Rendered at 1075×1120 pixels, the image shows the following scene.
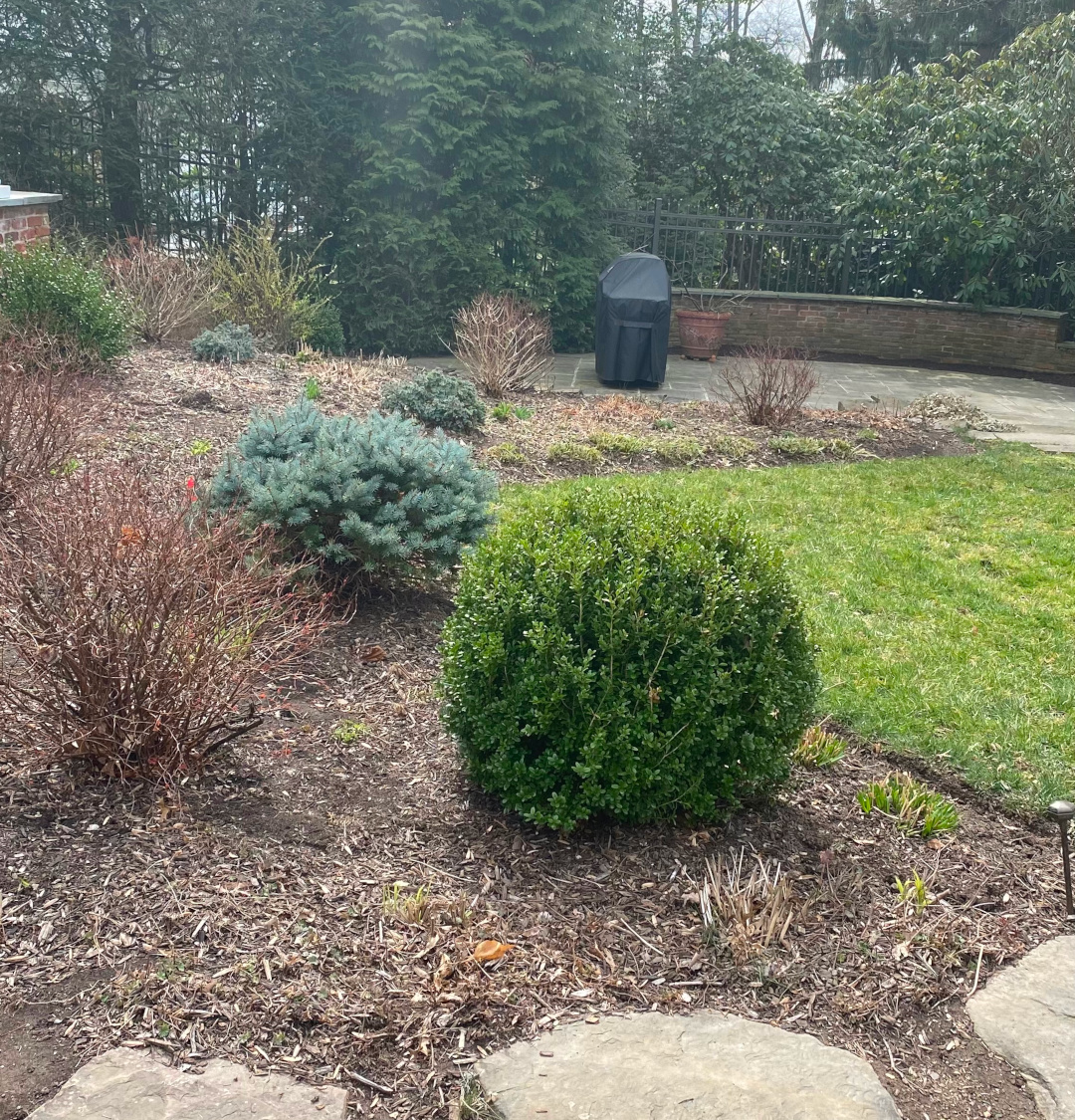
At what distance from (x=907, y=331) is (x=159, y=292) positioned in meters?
9.76

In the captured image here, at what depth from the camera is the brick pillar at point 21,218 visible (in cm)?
891

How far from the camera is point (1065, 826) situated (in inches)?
105

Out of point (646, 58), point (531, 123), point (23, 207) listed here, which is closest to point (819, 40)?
point (646, 58)

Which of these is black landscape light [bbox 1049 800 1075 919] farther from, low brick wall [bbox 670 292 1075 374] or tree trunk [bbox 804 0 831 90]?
tree trunk [bbox 804 0 831 90]

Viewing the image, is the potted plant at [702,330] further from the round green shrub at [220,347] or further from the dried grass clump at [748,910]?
the dried grass clump at [748,910]

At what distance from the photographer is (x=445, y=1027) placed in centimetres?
227

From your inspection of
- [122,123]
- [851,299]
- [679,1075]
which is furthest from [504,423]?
[851,299]

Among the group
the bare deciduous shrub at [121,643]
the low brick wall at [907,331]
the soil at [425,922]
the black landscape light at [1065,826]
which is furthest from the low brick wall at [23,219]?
the black landscape light at [1065,826]

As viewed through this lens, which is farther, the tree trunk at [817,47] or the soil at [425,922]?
the tree trunk at [817,47]

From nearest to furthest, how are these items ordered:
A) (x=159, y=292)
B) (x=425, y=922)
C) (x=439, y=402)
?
(x=425, y=922), (x=439, y=402), (x=159, y=292)

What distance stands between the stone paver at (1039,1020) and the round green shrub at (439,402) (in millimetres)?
5958

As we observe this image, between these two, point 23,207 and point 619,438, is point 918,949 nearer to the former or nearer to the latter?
point 619,438

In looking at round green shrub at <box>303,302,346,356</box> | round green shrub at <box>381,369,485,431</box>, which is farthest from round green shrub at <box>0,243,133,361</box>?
round green shrub at <box>303,302,346,356</box>

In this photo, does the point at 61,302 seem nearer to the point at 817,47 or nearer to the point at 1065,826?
the point at 1065,826
